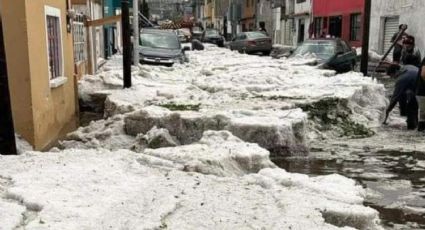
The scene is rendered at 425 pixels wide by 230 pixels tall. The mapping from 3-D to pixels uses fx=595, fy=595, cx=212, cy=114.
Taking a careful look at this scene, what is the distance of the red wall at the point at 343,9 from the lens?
30828mm

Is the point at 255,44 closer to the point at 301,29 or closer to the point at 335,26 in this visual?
the point at 335,26

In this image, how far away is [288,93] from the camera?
35.6ft

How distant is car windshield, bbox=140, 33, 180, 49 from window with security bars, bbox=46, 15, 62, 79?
35.2 feet

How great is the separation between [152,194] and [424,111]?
255 inches

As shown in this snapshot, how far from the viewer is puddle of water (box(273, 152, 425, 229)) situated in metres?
5.48

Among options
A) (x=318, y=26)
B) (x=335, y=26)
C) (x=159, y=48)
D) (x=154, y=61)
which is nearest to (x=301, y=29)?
(x=318, y=26)

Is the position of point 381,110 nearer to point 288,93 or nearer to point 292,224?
point 288,93

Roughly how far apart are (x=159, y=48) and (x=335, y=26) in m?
17.2

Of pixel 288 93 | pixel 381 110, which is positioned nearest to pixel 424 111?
pixel 381 110

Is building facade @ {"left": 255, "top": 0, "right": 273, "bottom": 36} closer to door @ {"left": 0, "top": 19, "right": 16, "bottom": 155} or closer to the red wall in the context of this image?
the red wall

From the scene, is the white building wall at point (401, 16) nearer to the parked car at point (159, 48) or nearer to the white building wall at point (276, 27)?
the parked car at point (159, 48)

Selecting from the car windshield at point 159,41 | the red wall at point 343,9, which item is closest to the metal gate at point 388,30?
the red wall at point 343,9

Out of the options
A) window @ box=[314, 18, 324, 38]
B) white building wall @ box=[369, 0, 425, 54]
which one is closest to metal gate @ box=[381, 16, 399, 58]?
white building wall @ box=[369, 0, 425, 54]

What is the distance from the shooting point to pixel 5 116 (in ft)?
20.6
